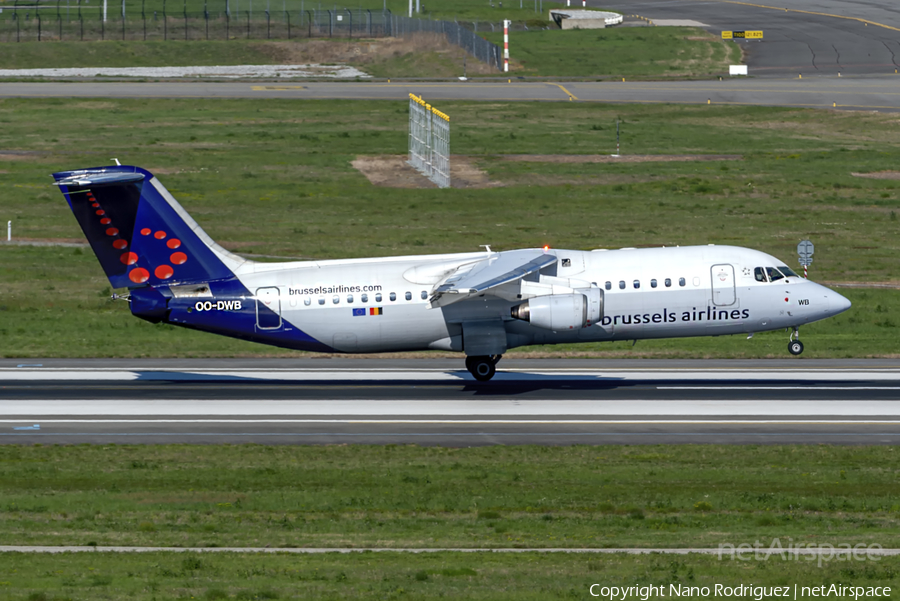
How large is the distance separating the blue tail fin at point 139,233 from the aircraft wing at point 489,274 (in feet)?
22.1

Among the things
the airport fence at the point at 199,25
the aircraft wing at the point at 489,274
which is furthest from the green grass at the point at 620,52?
the aircraft wing at the point at 489,274

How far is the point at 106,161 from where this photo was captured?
71250 mm

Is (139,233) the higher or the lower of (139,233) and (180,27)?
the lower

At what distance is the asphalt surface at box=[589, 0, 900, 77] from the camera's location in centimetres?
10094

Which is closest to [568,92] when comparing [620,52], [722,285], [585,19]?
[620,52]

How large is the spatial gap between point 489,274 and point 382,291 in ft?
11.6

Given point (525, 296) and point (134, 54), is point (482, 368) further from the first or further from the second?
point (134, 54)

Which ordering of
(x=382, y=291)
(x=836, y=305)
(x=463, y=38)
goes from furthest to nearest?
(x=463, y=38)
(x=836, y=305)
(x=382, y=291)

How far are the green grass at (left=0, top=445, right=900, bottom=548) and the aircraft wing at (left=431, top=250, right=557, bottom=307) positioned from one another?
5.64 meters

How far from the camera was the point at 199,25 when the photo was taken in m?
122

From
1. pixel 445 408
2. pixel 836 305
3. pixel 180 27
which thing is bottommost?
pixel 445 408

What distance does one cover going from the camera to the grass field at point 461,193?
150 feet

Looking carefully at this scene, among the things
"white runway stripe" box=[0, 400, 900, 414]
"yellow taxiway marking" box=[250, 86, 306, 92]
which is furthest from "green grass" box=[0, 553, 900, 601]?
"yellow taxiway marking" box=[250, 86, 306, 92]

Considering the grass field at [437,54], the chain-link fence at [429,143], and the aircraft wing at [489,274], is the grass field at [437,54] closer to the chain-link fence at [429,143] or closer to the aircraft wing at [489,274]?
the chain-link fence at [429,143]
